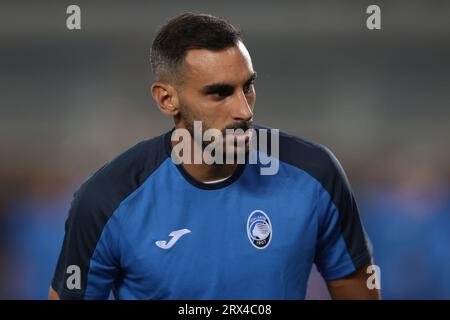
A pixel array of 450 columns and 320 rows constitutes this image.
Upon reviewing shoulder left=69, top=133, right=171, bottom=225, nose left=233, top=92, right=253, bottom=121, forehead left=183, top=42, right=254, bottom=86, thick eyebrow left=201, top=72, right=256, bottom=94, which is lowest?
shoulder left=69, top=133, right=171, bottom=225

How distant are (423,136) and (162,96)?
10.9 feet

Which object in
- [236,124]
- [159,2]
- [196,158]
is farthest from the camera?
[159,2]

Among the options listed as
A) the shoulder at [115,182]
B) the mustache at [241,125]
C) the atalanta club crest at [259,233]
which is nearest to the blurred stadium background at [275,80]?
the shoulder at [115,182]

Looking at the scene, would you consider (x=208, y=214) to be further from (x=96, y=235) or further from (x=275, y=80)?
(x=275, y=80)

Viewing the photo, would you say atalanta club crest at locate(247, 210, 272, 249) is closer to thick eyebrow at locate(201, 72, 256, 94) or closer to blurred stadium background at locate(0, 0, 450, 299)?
thick eyebrow at locate(201, 72, 256, 94)

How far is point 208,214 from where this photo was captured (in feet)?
7.11

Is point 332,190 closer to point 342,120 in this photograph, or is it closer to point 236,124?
point 236,124

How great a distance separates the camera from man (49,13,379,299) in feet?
6.94

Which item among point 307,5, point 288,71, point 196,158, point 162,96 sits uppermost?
point 307,5

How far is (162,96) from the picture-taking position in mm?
2264

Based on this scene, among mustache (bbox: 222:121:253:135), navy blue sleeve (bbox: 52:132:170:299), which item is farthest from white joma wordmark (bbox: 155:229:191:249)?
mustache (bbox: 222:121:253:135)

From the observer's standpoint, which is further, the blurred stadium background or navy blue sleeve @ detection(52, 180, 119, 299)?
the blurred stadium background

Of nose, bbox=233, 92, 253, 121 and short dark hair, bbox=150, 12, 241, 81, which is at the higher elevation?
short dark hair, bbox=150, 12, 241, 81
